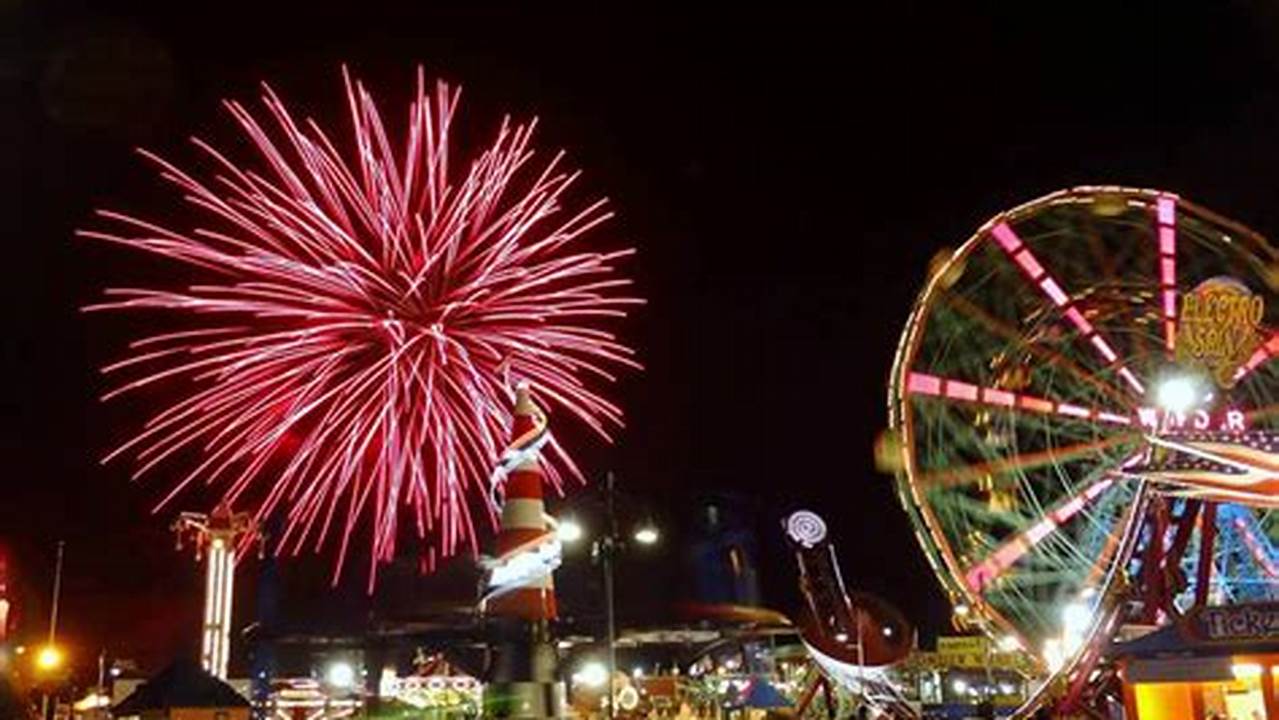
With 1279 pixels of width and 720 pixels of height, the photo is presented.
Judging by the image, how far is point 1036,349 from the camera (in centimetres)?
3478

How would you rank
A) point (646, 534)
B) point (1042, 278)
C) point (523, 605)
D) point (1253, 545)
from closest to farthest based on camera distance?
point (523, 605)
point (1042, 278)
point (1253, 545)
point (646, 534)

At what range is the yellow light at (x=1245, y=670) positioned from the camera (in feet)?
79.6

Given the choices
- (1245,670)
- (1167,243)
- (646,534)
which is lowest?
(1245,670)

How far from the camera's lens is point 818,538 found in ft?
139

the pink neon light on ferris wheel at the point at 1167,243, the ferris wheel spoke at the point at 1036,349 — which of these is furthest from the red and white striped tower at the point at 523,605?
the pink neon light on ferris wheel at the point at 1167,243

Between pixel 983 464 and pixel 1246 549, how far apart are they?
29.1 ft

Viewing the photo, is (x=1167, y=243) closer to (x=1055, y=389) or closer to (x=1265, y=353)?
(x=1265, y=353)

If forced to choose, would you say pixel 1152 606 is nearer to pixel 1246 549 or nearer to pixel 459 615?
pixel 1246 549

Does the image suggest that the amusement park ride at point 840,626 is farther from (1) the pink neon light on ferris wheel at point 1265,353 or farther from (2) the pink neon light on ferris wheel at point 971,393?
(1) the pink neon light on ferris wheel at point 1265,353

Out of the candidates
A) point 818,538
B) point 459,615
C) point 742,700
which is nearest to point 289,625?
point 459,615

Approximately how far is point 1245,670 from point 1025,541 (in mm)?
9543

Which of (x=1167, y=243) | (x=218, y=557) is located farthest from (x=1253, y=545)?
(x=218, y=557)

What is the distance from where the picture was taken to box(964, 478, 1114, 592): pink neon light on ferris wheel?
33500 millimetres

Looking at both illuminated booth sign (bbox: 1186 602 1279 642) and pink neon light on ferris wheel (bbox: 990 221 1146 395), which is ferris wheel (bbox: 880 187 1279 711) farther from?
illuminated booth sign (bbox: 1186 602 1279 642)
